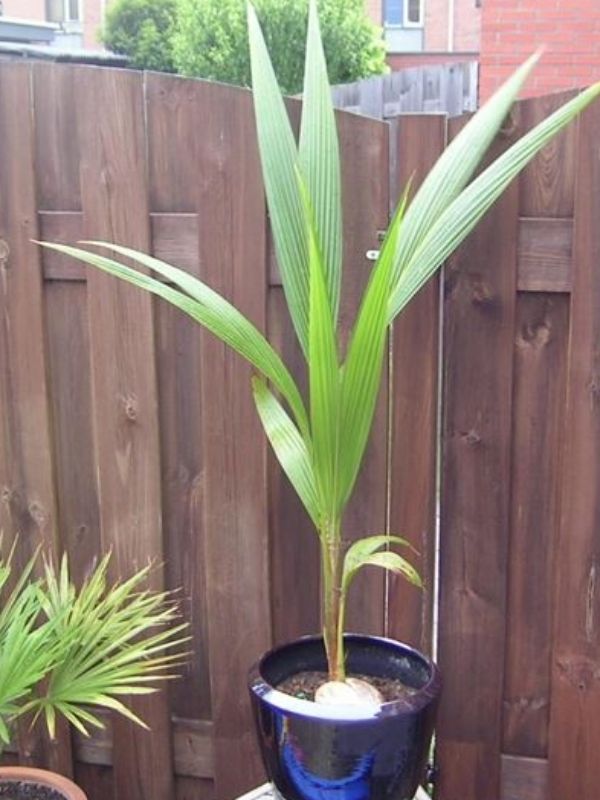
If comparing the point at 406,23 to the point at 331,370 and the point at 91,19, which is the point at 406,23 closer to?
the point at 91,19

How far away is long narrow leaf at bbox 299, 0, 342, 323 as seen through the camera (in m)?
1.71

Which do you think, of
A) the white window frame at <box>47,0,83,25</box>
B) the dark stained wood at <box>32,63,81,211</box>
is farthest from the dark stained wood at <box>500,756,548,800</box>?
the white window frame at <box>47,0,83,25</box>

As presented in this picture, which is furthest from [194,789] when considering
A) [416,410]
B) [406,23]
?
[406,23]

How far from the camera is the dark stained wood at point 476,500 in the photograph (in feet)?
6.17

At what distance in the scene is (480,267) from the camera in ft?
6.16

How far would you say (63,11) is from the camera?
21.1m

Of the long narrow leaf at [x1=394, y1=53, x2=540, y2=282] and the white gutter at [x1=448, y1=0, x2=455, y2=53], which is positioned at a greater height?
the white gutter at [x1=448, y1=0, x2=455, y2=53]

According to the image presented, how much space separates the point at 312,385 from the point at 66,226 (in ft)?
2.52

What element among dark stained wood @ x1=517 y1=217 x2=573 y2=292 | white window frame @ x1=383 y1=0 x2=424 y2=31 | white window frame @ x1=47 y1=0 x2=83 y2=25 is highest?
white window frame @ x1=47 y1=0 x2=83 y2=25

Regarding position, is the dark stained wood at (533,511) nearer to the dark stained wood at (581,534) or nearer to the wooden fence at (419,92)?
the dark stained wood at (581,534)

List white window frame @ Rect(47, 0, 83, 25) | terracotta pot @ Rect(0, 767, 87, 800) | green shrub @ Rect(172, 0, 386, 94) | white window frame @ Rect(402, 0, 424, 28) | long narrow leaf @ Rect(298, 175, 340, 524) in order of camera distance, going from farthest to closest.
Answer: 1. white window frame @ Rect(47, 0, 83, 25)
2. white window frame @ Rect(402, 0, 424, 28)
3. green shrub @ Rect(172, 0, 386, 94)
4. terracotta pot @ Rect(0, 767, 87, 800)
5. long narrow leaf @ Rect(298, 175, 340, 524)

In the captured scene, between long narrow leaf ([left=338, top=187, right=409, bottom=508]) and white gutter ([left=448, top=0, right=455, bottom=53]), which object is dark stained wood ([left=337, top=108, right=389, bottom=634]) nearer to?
long narrow leaf ([left=338, top=187, right=409, bottom=508])

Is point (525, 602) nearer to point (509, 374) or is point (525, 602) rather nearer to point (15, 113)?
point (509, 374)

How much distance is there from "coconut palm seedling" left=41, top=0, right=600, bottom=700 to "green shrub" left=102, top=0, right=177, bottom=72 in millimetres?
14916
